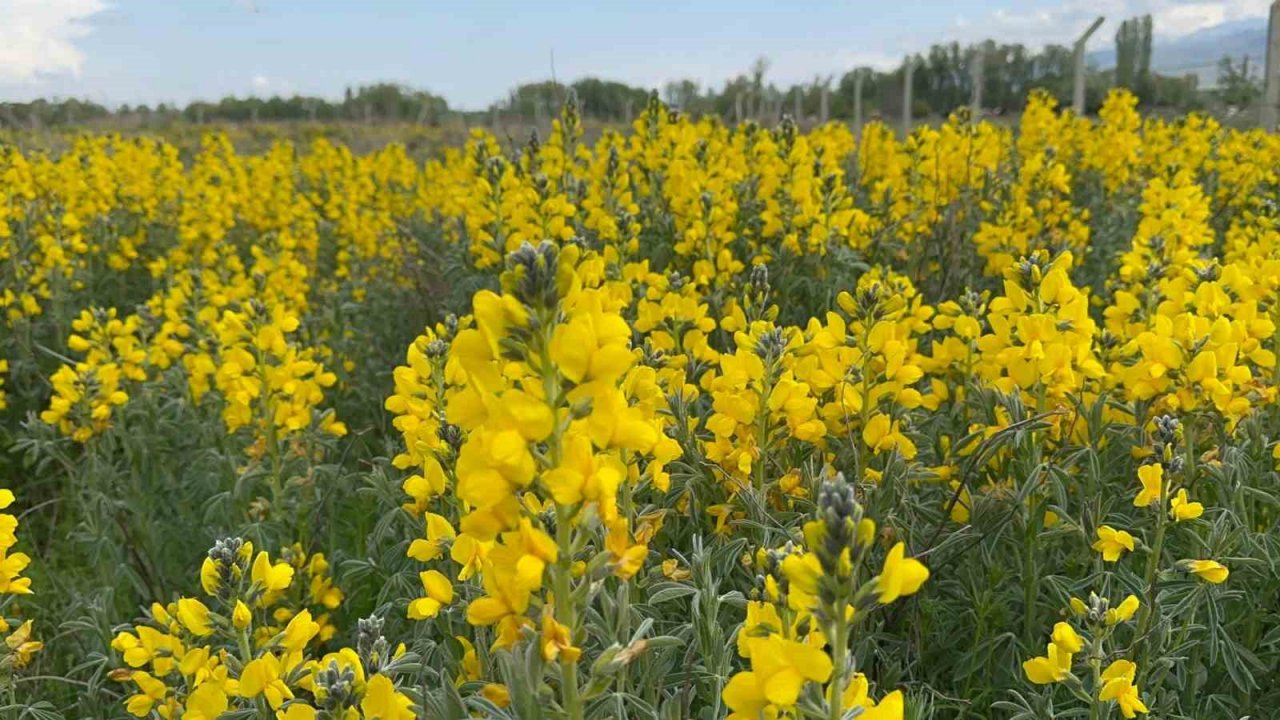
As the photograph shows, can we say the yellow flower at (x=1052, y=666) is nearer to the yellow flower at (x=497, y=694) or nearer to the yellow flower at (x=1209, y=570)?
the yellow flower at (x=1209, y=570)

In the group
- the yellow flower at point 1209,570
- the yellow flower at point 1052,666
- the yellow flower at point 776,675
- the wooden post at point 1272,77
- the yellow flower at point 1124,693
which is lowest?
the yellow flower at point 1124,693

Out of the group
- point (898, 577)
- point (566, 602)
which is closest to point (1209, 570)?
point (898, 577)

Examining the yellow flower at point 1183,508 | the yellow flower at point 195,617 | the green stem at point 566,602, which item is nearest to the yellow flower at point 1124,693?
the yellow flower at point 1183,508

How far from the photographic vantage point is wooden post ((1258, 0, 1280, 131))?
465 inches

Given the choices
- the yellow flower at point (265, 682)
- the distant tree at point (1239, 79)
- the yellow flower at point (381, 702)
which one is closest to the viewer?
the yellow flower at point (381, 702)

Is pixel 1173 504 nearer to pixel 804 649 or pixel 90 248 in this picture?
pixel 804 649

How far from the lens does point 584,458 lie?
126 centimetres

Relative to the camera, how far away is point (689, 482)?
8.77 ft

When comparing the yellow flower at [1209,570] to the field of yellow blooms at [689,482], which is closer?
the field of yellow blooms at [689,482]

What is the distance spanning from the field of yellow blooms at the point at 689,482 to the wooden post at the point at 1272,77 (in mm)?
7448

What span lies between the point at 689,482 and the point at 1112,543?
1040 mm

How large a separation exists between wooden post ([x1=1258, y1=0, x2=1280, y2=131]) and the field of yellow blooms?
7.45 m

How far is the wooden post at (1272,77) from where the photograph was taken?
465 inches

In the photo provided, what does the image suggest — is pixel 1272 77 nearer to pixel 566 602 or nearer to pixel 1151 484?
pixel 1151 484
